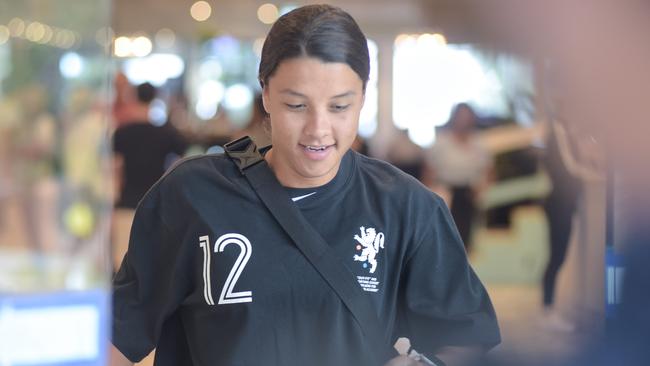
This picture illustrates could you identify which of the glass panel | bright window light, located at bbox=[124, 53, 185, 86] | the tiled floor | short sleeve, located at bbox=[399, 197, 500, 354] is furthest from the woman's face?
bright window light, located at bbox=[124, 53, 185, 86]

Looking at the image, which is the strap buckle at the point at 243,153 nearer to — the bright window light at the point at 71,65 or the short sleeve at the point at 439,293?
the short sleeve at the point at 439,293

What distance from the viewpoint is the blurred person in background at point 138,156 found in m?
7.04

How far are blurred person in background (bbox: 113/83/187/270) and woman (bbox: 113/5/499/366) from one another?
4.96 m

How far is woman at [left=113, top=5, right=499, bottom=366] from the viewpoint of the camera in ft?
5.89

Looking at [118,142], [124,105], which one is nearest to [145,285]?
[118,142]

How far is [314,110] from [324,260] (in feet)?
0.87

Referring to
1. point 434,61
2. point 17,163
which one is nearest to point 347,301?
point 17,163

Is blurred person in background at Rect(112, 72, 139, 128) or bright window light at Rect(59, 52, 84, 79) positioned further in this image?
blurred person in background at Rect(112, 72, 139, 128)

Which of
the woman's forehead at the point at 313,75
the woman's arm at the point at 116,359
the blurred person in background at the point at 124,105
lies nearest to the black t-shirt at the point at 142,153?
the blurred person in background at the point at 124,105

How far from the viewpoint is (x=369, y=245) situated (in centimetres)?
188

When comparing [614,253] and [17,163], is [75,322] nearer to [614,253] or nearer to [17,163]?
[17,163]

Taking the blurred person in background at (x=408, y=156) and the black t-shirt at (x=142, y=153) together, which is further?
Answer: the blurred person in background at (x=408, y=156)

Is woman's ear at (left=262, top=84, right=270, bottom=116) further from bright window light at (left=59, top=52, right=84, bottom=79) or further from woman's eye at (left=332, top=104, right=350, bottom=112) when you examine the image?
bright window light at (left=59, top=52, right=84, bottom=79)

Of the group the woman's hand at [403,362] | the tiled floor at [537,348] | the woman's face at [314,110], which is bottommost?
the woman's hand at [403,362]
